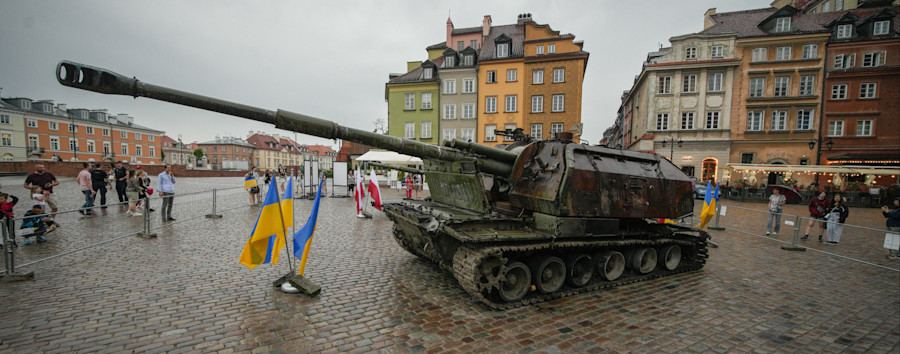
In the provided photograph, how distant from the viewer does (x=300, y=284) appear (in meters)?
5.28

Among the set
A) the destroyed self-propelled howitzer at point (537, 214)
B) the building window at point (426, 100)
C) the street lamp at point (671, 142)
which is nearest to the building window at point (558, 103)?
the street lamp at point (671, 142)

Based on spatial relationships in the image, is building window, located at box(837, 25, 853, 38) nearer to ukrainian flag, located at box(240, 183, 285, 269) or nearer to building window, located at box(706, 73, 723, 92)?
building window, located at box(706, 73, 723, 92)

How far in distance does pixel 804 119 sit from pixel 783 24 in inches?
306

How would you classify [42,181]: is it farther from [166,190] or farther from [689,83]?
Result: [689,83]

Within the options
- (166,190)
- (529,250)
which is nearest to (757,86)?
(529,250)

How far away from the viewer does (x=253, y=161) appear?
289ft

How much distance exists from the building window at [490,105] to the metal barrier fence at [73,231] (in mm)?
22978

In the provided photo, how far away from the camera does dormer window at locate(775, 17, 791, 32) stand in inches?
1086

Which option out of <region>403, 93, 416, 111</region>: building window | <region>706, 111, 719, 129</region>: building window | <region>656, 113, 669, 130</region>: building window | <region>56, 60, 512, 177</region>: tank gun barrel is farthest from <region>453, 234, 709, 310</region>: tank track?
<region>403, 93, 416, 111</region>: building window

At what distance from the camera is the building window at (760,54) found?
27109 millimetres

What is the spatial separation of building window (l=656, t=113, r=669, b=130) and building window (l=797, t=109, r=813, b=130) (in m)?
9.63

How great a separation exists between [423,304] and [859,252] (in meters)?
11.5

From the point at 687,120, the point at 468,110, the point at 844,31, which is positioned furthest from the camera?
the point at 468,110

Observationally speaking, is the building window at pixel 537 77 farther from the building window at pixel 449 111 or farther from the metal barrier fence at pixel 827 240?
the metal barrier fence at pixel 827 240
